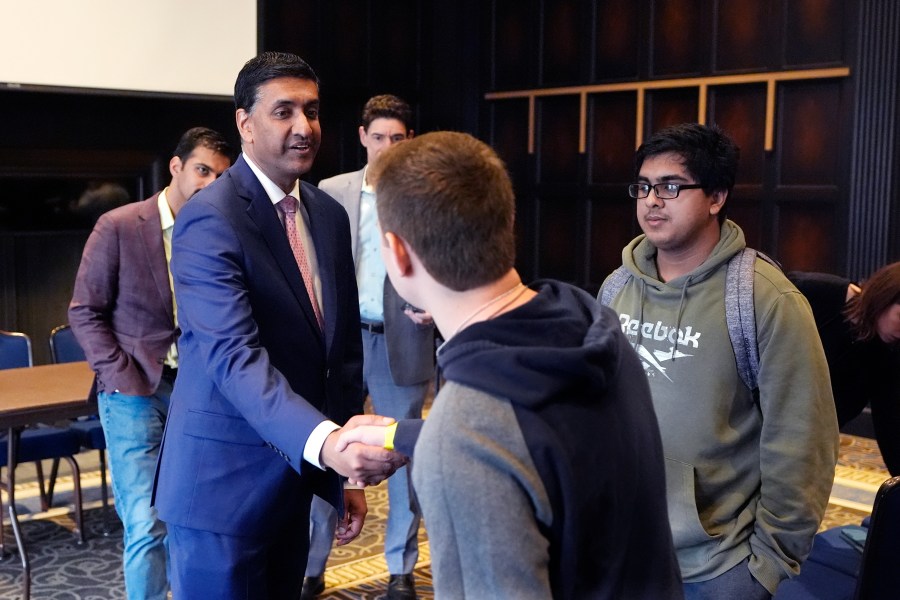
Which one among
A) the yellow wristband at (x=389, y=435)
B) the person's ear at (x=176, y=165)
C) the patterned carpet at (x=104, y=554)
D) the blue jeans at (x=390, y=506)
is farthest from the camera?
the patterned carpet at (x=104, y=554)

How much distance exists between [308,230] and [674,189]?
2.94 ft

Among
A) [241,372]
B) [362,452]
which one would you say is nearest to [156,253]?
[241,372]

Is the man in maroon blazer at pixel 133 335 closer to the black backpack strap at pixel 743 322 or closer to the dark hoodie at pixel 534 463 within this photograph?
the black backpack strap at pixel 743 322

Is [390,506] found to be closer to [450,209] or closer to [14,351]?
[14,351]

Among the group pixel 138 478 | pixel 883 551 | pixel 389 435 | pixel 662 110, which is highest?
pixel 662 110

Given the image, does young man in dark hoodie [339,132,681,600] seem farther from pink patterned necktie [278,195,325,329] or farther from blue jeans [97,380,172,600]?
blue jeans [97,380,172,600]

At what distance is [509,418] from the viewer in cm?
122

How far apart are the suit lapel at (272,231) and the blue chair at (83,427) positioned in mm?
2359

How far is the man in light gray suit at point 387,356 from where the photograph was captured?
3.78 metres

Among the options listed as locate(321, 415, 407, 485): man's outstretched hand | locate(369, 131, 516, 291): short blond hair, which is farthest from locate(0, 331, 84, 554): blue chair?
locate(369, 131, 516, 291): short blond hair

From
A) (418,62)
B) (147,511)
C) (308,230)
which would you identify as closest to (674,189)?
(308,230)

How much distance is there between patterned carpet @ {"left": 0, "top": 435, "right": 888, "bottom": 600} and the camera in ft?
12.8

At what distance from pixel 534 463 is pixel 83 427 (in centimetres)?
383

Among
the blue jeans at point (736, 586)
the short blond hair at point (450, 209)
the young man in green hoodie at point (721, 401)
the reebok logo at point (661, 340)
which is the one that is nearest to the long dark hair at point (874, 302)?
the young man in green hoodie at point (721, 401)
